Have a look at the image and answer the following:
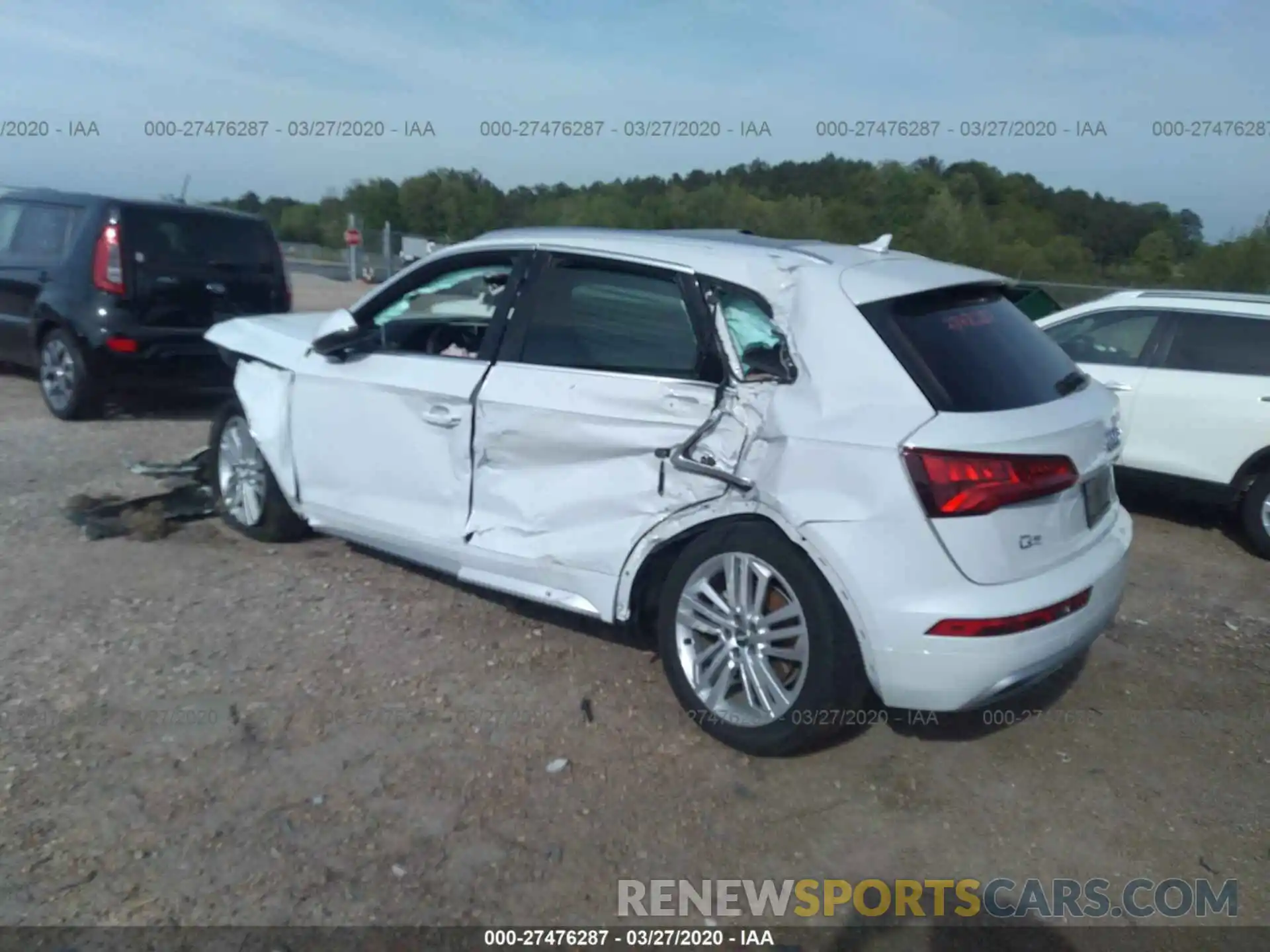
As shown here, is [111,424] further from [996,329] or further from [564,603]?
[996,329]

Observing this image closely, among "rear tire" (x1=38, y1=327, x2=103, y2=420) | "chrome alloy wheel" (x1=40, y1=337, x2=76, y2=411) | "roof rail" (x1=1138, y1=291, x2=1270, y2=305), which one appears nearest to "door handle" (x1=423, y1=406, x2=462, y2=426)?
"rear tire" (x1=38, y1=327, x2=103, y2=420)

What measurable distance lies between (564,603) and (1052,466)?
186cm

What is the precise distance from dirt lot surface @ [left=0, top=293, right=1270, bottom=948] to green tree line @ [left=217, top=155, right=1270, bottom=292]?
38.6 ft

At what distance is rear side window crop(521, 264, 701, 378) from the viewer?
161 inches

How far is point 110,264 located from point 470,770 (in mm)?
6250

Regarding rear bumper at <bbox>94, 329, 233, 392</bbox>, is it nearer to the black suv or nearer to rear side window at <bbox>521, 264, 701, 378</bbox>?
the black suv

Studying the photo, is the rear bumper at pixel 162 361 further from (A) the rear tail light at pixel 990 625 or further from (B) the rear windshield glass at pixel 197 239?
(A) the rear tail light at pixel 990 625

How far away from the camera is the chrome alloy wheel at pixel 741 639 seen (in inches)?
149

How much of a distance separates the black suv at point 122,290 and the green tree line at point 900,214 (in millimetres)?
7405

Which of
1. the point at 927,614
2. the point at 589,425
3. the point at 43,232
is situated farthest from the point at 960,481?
the point at 43,232

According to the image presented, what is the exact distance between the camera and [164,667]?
4.41 meters

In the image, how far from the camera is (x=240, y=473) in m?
5.93

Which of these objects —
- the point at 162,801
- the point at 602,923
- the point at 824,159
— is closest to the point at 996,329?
the point at 602,923

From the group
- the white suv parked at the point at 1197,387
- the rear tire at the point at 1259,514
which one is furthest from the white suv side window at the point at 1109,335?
the rear tire at the point at 1259,514
